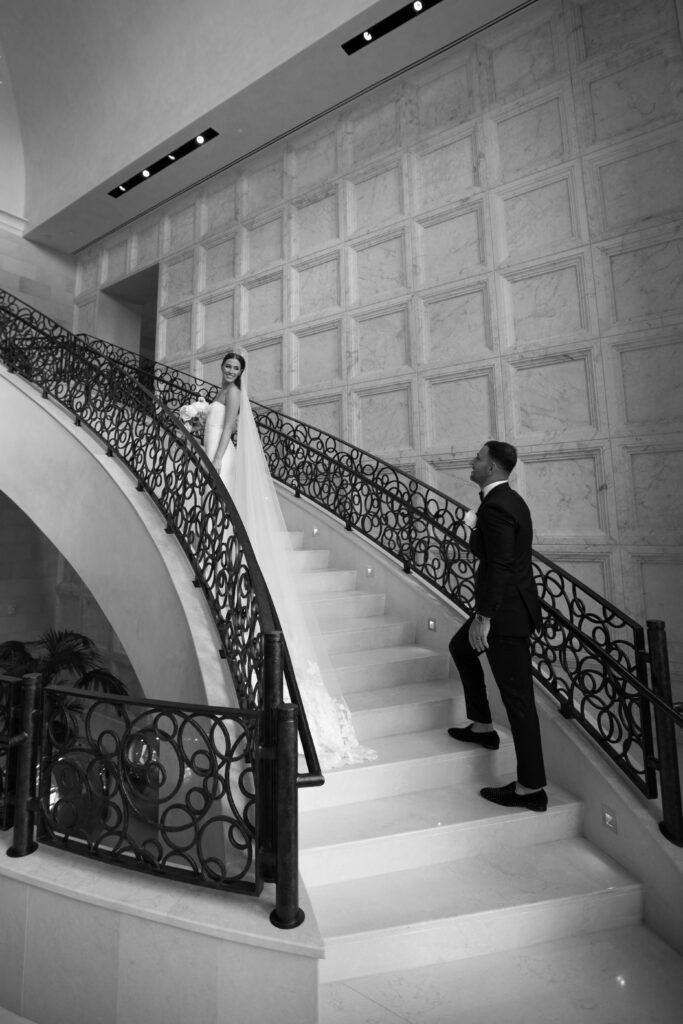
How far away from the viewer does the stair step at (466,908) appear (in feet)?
7.23

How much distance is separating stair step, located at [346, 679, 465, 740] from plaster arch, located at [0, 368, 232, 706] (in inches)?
35.6

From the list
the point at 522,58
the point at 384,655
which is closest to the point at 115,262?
the point at 522,58

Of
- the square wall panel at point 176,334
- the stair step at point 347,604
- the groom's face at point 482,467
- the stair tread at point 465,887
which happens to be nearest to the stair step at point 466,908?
the stair tread at point 465,887

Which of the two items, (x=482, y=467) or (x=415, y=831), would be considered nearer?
(x=415, y=831)

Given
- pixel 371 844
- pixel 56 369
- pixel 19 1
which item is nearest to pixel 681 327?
pixel 371 844

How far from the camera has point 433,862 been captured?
8.72ft

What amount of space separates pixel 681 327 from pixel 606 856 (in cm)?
489

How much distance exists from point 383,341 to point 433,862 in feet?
21.0

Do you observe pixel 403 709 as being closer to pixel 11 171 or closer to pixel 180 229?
pixel 180 229

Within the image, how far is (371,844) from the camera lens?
2598 millimetres

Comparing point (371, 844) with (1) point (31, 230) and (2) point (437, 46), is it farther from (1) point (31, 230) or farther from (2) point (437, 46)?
(1) point (31, 230)

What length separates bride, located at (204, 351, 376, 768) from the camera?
3098 millimetres

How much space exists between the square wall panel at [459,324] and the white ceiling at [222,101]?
335 centimetres

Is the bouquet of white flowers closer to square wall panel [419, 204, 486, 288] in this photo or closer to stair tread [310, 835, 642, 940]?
square wall panel [419, 204, 486, 288]
